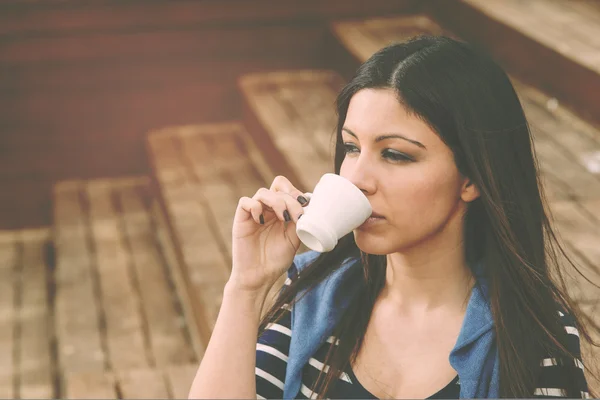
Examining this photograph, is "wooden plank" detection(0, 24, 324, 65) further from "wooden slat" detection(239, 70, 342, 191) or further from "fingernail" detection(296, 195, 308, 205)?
"fingernail" detection(296, 195, 308, 205)

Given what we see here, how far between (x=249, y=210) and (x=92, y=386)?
117 centimetres

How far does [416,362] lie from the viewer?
59.7 inches

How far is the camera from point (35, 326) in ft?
11.1

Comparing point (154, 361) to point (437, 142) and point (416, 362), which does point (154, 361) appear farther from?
point (437, 142)

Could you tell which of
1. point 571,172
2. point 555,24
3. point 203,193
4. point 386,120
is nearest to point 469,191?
point 386,120

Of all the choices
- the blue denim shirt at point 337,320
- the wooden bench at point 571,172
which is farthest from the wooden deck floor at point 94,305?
the wooden bench at point 571,172

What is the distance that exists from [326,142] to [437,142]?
6.75 feet

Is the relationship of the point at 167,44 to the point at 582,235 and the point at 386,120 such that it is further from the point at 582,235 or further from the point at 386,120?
the point at 386,120

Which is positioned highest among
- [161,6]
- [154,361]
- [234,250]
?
[234,250]

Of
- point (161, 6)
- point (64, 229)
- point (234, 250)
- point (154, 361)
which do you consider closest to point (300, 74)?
point (161, 6)

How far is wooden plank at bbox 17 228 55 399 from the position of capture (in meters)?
3.02

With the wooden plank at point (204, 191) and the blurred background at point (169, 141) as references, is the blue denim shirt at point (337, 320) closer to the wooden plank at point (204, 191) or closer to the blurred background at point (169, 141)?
the blurred background at point (169, 141)

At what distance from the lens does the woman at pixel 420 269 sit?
54.7 inches

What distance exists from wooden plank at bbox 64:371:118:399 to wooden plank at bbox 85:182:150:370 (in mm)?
424
